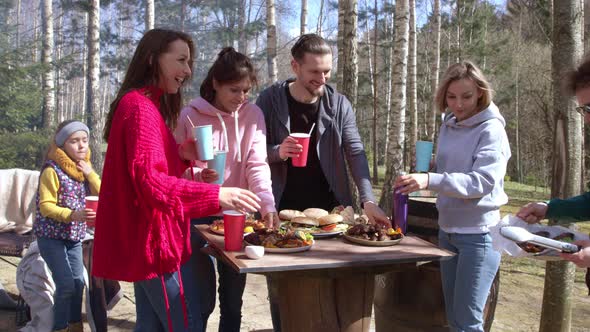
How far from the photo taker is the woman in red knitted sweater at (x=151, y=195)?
1802 mm

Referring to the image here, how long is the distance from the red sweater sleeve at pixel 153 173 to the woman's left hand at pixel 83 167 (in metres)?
1.90

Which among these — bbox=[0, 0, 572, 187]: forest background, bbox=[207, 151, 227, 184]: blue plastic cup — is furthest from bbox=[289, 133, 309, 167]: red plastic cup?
bbox=[0, 0, 572, 187]: forest background

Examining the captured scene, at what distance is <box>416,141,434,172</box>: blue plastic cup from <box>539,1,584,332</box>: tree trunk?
3.77 ft

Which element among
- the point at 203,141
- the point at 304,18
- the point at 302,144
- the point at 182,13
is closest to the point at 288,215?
the point at 302,144

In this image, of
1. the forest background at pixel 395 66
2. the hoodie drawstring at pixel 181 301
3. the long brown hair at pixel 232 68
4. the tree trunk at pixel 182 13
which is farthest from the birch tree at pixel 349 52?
the tree trunk at pixel 182 13

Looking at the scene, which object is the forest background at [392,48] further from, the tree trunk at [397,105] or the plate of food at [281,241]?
the plate of food at [281,241]

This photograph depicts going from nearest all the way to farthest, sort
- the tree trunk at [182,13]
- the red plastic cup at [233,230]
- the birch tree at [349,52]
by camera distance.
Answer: the red plastic cup at [233,230], the birch tree at [349,52], the tree trunk at [182,13]

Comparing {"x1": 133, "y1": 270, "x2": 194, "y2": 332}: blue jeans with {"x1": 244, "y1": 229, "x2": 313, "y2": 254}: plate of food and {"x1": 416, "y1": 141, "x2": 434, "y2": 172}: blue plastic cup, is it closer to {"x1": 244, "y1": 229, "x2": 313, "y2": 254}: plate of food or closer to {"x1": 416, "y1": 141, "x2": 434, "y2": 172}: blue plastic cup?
{"x1": 244, "y1": 229, "x2": 313, "y2": 254}: plate of food

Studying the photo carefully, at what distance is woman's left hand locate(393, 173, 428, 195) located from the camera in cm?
237

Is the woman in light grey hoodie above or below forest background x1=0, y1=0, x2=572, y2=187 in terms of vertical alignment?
below

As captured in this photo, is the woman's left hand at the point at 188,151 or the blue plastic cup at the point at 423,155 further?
the blue plastic cup at the point at 423,155

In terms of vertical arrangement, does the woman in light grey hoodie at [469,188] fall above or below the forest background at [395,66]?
below

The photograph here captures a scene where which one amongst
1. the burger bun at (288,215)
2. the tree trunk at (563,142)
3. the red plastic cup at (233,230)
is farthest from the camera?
the tree trunk at (563,142)

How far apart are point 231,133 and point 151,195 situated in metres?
1.11
